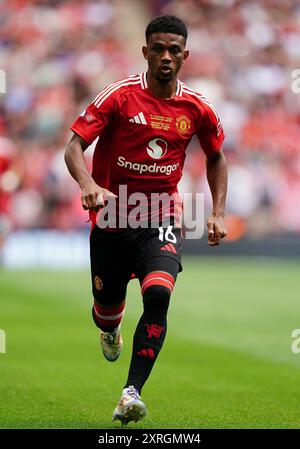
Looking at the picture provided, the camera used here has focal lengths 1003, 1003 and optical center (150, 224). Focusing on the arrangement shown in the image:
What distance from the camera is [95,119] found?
640 cm

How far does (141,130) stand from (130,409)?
1865 mm

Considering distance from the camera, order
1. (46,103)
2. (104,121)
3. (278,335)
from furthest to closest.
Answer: (46,103), (278,335), (104,121)

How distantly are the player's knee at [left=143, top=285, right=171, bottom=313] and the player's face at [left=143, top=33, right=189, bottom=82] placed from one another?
138 centimetres

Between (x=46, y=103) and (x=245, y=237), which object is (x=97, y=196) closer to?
(x=245, y=237)

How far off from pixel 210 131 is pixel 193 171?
55.9ft

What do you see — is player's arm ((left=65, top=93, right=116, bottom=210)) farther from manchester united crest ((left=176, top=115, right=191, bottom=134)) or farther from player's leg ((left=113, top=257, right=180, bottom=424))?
player's leg ((left=113, top=257, right=180, bottom=424))

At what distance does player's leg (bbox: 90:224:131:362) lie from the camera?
6.79 metres

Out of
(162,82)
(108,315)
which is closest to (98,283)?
(108,315)

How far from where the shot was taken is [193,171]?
23.8m

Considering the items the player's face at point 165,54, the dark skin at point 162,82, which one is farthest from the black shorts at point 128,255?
the player's face at point 165,54

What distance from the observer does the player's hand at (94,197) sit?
19.0 feet

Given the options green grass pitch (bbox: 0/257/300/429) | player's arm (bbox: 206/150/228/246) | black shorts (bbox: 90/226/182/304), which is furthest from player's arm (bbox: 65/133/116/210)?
green grass pitch (bbox: 0/257/300/429)

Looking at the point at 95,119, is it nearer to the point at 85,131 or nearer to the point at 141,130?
the point at 85,131
